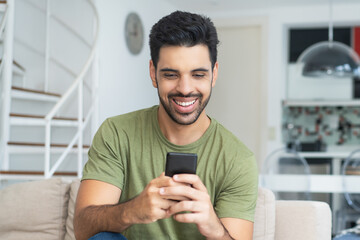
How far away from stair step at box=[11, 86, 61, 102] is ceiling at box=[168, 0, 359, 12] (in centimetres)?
210

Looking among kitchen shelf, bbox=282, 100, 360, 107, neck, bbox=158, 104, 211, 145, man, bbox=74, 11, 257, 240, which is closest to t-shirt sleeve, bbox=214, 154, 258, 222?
man, bbox=74, 11, 257, 240

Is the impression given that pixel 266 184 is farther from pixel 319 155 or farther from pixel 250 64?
pixel 250 64

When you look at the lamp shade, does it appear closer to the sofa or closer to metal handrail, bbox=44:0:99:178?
metal handrail, bbox=44:0:99:178

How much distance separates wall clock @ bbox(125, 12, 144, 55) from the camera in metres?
5.13

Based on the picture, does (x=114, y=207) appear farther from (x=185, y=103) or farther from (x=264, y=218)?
(x=264, y=218)

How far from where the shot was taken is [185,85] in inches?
58.2

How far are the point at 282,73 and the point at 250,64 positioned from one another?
41 centimetres

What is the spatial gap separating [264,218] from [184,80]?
0.58m

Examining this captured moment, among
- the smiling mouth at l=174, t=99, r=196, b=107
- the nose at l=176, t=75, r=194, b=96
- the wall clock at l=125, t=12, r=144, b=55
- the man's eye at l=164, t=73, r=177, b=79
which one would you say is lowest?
the smiling mouth at l=174, t=99, r=196, b=107

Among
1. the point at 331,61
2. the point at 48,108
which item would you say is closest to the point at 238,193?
the point at 331,61

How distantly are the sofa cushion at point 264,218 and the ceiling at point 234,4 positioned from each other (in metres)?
4.43

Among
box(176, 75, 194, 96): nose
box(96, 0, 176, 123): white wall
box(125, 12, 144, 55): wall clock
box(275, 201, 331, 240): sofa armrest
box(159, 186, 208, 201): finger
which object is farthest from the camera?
box(125, 12, 144, 55): wall clock

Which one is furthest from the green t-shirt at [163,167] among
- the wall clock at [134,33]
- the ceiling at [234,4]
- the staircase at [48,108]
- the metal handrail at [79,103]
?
the ceiling at [234,4]

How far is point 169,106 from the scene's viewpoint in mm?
1527
